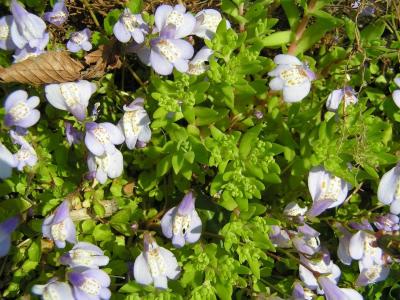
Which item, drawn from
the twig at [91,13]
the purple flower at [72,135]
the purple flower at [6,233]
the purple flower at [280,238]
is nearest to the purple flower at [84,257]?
the purple flower at [6,233]

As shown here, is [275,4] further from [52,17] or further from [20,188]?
[20,188]

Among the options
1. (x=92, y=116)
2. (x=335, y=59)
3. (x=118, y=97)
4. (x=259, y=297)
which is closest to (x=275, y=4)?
(x=335, y=59)

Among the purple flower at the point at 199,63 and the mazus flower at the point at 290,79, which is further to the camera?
the purple flower at the point at 199,63

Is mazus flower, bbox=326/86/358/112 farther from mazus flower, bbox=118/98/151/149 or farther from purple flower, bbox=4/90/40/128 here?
purple flower, bbox=4/90/40/128

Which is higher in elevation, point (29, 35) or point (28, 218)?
point (29, 35)

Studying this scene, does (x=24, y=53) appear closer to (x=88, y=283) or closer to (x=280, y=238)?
(x=88, y=283)

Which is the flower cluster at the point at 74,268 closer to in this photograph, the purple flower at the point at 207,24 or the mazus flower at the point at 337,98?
the purple flower at the point at 207,24
